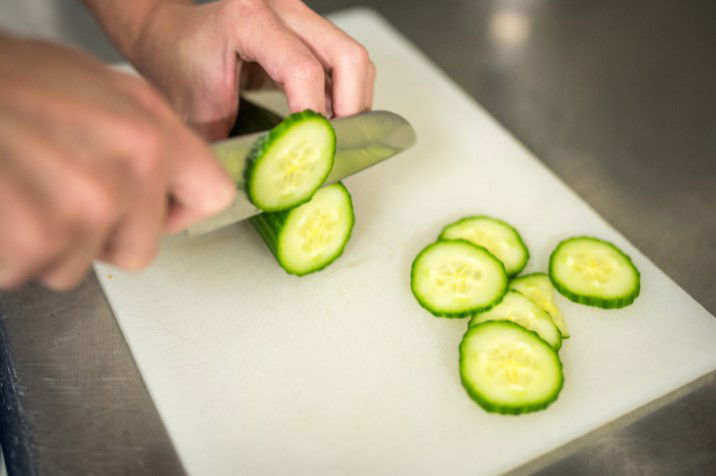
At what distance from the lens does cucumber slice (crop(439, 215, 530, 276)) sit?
1.78 m

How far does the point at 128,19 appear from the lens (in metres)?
2.03

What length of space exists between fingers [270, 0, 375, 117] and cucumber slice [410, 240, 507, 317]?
42cm

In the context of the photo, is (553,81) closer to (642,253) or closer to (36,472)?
(642,253)

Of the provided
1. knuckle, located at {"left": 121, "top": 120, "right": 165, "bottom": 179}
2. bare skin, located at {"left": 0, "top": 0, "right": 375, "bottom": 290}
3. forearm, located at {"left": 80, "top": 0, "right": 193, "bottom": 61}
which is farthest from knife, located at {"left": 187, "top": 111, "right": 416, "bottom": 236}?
forearm, located at {"left": 80, "top": 0, "right": 193, "bottom": 61}

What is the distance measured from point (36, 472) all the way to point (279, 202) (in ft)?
2.49

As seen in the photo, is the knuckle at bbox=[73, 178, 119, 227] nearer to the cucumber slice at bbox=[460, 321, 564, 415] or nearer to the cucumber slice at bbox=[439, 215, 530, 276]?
the cucumber slice at bbox=[460, 321, 564, 415]

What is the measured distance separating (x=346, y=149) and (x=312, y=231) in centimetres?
22

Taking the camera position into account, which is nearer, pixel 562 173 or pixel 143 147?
pixel 143 147

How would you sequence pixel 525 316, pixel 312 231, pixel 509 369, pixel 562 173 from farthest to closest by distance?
pixel 562 173, pixel 312 231, pixel 525 316, pixel 509 369

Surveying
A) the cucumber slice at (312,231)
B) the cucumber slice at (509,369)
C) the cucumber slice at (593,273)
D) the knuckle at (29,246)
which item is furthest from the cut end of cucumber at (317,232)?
the knuckle at (29,246)

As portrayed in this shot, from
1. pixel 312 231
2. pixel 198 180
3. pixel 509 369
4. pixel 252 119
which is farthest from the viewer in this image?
pixel 252 119

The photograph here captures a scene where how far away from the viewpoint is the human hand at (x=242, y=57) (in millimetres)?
1717

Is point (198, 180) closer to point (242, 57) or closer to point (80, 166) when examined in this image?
point (80, 166)

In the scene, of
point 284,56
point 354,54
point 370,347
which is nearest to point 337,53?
point 354,54
